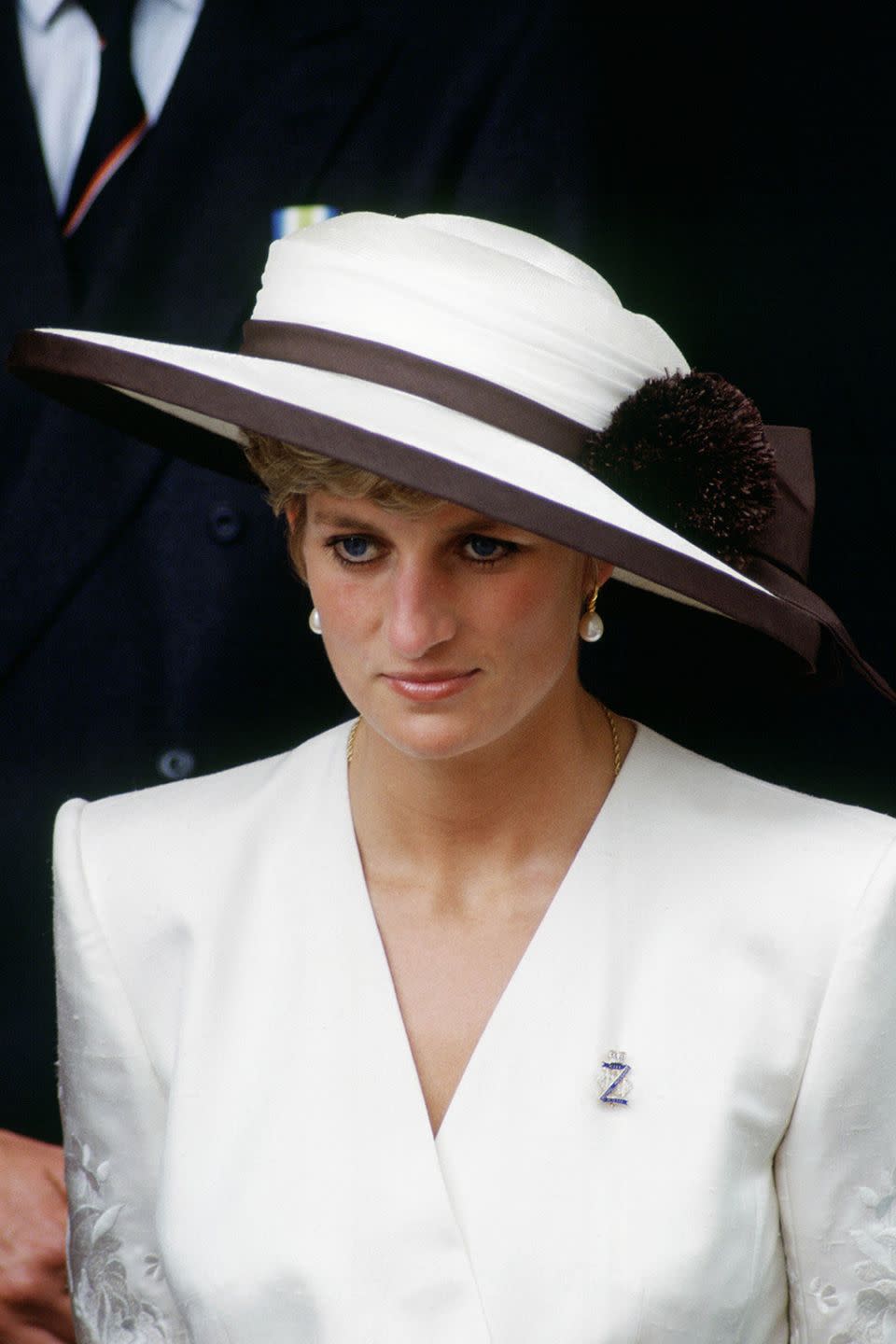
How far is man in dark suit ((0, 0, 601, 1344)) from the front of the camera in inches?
85.1

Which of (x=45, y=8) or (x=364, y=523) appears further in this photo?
(x=45, y=8)

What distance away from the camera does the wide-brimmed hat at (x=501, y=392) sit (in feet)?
4.84

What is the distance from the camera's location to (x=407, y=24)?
7.27 feet

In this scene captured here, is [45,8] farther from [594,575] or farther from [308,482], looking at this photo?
[594,575]

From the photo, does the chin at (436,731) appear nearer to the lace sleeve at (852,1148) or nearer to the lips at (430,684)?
the lips at (430,684)

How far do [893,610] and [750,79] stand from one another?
770mm

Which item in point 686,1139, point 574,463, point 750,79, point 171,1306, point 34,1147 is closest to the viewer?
point 574,463

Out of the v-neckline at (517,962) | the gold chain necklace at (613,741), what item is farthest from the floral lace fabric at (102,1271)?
the gold chain necklace at (613,741)

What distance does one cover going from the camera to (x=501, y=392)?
5.12 feet

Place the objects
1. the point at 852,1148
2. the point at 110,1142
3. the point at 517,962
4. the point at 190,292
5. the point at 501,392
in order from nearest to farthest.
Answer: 1. the point at 501,392
2. the point at 852,1148
3. the point at 517,962
4. the point at 110,1142
5. the point at 190,292

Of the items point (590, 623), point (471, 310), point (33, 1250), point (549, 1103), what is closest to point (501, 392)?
point (471, 310)

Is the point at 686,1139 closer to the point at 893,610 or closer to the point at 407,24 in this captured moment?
the point at 893,610

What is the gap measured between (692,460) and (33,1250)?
47.1 inches

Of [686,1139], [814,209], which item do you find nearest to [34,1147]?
[686,1139]
